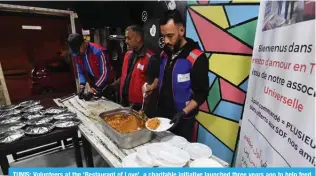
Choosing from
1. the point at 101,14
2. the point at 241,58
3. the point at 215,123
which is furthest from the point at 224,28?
the point at 101,14

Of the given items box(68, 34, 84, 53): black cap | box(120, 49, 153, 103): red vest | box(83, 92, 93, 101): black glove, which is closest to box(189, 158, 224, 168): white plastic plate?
box(120, 49, 153, 103): red vest

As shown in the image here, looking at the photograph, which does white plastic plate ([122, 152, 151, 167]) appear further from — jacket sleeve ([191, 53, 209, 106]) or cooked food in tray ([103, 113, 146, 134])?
jacket sleeve ([191, 53, 209, 106])

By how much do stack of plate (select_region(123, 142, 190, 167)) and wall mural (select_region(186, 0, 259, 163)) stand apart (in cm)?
98

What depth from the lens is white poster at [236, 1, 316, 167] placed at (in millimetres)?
757

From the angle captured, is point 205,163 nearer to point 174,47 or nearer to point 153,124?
point 153,124

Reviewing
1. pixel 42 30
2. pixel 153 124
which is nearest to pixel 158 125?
pixel 153 124

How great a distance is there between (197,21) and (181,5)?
0.30m

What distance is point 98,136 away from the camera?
4.41 ft

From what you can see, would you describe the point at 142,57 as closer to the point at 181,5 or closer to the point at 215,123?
the point at 181,5

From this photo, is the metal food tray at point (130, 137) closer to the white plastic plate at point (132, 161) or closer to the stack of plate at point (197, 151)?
the white plastic plate at point (132, 161)

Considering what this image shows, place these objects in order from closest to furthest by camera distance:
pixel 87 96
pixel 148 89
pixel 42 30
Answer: pixel 148 89
pixel 87 96
pixel 42 30

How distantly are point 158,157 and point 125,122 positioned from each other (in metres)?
0.42

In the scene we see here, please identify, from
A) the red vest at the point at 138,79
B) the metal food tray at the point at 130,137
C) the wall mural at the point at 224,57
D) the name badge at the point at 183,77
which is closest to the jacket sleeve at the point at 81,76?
the red vest at the point at 138,79

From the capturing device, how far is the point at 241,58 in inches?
63.4
